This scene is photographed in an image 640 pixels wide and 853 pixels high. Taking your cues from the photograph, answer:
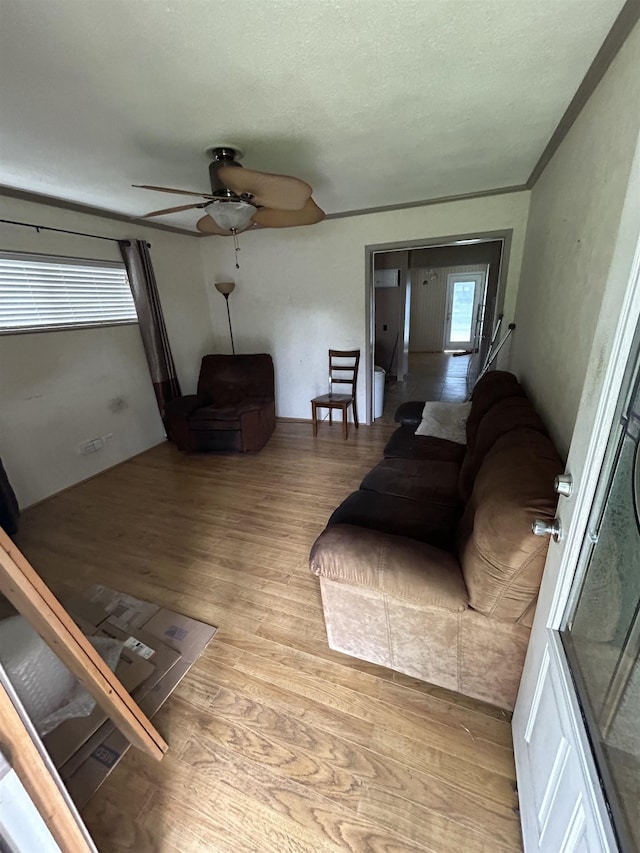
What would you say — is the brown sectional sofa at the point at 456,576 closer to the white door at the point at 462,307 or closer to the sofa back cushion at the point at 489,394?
the sofa back cushion at the point at 489,394

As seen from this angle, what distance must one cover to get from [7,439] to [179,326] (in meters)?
2.17

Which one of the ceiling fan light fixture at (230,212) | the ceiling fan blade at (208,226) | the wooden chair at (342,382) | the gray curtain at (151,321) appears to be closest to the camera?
the ceiling fan light fixture at (230,212)

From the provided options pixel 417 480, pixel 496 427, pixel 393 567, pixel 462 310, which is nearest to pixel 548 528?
pixel 393 567

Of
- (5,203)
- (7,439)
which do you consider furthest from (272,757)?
(5,203)

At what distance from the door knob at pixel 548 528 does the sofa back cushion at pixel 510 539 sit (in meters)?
0.04

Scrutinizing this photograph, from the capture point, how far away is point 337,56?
1367 millimetres

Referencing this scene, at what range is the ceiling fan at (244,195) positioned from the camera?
1693 mm

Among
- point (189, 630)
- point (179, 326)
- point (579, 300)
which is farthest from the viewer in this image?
point (179, 326)

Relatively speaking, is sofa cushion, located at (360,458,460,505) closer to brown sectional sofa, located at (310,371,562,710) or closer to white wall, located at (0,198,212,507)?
brown sectional sofa, located at (310,371,562,710)

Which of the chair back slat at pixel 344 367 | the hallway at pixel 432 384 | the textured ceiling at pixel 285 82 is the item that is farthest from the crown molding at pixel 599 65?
the hallway at pixel 432 384

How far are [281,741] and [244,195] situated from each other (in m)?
2.61

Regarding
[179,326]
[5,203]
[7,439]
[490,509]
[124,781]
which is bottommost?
[124,781]

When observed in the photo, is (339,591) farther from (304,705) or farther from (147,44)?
(147,44)

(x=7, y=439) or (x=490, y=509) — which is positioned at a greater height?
(x=490, y=509)
